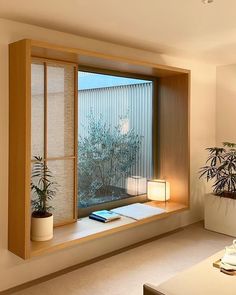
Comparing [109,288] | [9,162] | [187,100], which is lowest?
[109,288]

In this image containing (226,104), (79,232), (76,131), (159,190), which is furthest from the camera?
(226,104)

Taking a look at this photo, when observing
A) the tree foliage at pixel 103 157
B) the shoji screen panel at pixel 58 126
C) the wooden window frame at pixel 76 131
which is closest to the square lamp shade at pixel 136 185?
the tree foliage at pixel 103 157

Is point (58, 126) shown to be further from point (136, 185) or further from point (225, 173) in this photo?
point (225, 173)

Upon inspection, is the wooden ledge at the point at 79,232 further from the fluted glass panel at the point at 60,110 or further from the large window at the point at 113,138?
the fluted glass panel at the point at 60,110

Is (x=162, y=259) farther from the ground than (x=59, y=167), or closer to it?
closer to it

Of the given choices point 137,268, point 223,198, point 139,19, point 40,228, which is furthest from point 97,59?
point 223,198

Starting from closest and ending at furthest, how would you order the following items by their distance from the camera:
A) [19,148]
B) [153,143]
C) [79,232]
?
[19,148] < [79,232] < [153,143]

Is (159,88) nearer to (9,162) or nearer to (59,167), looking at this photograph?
(59,167)

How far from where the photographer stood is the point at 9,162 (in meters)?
2.58

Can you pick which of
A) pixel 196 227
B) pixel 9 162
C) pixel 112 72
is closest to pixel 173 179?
pixel 196 227

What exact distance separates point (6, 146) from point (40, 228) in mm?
740

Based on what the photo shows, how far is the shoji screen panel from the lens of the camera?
9.34 ft

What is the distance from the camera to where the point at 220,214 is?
4.00 m

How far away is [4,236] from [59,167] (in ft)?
2.61
